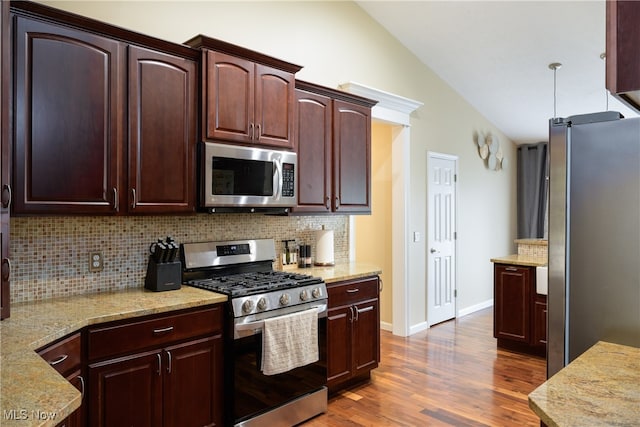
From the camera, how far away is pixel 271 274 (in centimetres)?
315

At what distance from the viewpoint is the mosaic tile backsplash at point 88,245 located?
2303 millimetres

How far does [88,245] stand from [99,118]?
0.76 meters

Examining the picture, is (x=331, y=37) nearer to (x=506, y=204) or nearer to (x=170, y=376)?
(x=170, y=376)

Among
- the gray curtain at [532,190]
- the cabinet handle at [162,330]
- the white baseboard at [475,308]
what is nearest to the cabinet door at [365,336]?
the cabinet handle at [162,330]

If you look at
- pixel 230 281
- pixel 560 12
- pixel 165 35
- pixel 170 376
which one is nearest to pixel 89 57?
pixel 165 35

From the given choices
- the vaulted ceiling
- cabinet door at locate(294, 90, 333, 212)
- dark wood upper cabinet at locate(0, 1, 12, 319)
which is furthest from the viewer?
the vaulted ceiling

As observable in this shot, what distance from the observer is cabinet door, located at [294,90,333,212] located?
3322 mm

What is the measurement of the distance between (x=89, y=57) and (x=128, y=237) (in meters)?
1.06

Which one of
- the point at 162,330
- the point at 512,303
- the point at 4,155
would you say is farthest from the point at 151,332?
the point at 512,303

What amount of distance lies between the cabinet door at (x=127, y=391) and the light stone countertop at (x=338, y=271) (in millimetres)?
1313

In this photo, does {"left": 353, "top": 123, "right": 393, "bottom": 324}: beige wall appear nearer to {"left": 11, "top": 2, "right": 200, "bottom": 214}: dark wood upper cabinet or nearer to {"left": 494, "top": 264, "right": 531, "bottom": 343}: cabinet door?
{"left": 494, "top": 264, "right": 531, "bottom": 343}: cabinet door

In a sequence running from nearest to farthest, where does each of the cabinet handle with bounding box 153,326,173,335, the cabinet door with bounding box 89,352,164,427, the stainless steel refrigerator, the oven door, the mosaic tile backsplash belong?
the stainless steel refrigerator < the cabinet door with bounding box 89,352,164,427 < the cabinet handle with bounding box 153,326,173,335 < the mosaic tile backsplash < the oven door

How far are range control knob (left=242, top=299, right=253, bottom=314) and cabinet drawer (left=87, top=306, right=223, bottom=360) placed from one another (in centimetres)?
13

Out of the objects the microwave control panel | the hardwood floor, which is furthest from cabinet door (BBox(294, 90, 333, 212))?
the hardwood floor
